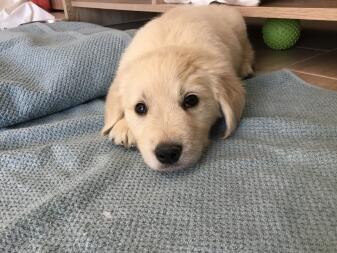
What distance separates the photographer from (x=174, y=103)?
1.18 m

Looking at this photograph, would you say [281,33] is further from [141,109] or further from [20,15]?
[20,15]

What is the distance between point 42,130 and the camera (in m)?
1.36

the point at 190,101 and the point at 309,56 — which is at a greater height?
the point at 190,101

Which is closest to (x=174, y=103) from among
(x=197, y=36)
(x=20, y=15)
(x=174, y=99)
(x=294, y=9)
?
(x=174, y=99)

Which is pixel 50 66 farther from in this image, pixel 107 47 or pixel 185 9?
pixel 185 9

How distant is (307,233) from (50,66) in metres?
1.43

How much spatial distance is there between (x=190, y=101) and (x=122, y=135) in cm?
27

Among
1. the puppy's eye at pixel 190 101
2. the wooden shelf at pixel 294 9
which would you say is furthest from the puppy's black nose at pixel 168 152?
the wooden shelf at pixel 294 9

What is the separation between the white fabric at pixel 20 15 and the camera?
130 inches

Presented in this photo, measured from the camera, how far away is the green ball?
2334 mm

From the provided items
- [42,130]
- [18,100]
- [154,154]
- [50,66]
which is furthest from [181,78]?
[50,66]

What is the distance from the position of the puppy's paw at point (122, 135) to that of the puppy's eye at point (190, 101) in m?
0.22

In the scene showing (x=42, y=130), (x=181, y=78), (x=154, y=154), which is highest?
(x=181, y=78)

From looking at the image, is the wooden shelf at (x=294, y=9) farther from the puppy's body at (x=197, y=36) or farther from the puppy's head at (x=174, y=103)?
the puppy's head at (x=174, y=103)
